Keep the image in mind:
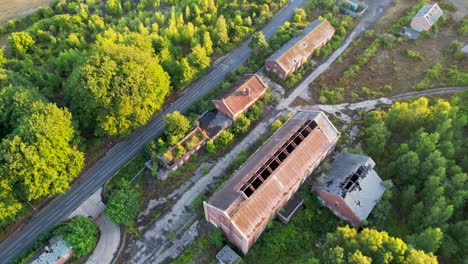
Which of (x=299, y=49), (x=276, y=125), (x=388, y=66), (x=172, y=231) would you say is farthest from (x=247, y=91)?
(x=388, y=66)

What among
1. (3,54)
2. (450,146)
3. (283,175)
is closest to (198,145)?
(283,175)

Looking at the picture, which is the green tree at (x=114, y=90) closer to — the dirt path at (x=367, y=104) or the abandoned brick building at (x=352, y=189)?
the dirt path at (x=367, y=104)

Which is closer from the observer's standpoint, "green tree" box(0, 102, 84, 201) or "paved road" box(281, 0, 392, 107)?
"green tree" box(0, 102, 84, 201)

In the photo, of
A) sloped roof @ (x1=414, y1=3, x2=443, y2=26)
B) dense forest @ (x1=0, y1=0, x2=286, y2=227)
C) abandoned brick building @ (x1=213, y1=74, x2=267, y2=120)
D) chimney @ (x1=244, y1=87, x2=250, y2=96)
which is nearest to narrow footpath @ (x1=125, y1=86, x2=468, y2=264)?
abandoned brick building @ (x1=213, y1=74, x2=267, y2=120)

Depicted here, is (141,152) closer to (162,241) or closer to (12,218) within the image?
(162,241)

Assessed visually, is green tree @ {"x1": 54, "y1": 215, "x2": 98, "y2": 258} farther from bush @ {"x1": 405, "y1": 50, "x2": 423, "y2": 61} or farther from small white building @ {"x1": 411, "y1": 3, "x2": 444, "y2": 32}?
small white building @ {"x1": 411, "y1": 3, "x2": 444, "y2": 32}

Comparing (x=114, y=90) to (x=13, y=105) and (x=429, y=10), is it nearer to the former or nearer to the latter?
(x=13, y=105)
